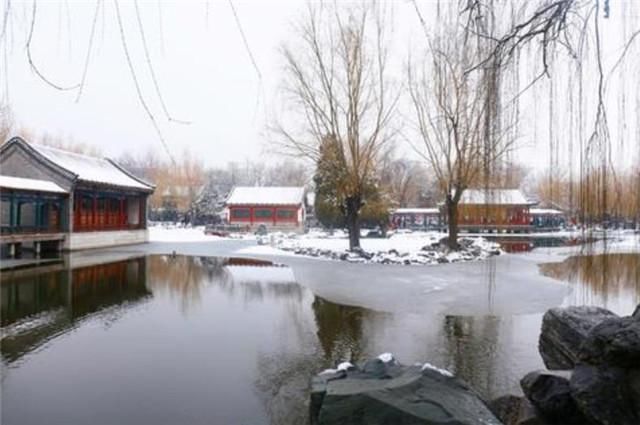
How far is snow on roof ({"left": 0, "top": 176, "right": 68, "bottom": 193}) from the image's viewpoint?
18.8 m

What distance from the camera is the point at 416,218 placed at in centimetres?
5147

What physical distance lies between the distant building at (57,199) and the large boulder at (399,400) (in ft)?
58.6

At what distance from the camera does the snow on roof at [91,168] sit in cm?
2347

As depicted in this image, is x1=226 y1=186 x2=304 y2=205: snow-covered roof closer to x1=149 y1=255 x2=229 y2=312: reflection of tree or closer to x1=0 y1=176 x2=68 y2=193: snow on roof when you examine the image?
x1=0 y1=176 x2=68 y2=193: snow on roof

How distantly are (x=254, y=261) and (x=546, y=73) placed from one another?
1711 cm

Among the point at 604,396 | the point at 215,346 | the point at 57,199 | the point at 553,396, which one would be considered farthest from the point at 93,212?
the point at 604,396

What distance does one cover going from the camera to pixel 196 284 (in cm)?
1307

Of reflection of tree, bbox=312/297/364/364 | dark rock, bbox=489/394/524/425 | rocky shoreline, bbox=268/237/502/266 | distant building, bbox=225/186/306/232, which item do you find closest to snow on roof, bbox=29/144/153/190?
rocky shoreline, bbox=268/237/502/266

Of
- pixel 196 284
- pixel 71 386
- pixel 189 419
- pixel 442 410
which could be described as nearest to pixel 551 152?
pixel 442 410

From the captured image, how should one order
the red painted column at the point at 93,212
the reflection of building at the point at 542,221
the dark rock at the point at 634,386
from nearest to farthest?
the dark rock at the point at 634,386, the red painted column at the point at 93,212, the reflection of building at the point at 542,221

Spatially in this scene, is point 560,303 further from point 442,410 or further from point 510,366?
point 442,410

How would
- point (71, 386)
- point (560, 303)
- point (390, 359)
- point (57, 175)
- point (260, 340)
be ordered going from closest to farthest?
point (390, 359) → point (71, 386) → point (260, 340) → point (560, 303) → point (57, 175)

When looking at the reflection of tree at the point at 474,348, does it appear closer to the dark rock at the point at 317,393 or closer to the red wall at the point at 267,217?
the dark rock at the point at 317,393

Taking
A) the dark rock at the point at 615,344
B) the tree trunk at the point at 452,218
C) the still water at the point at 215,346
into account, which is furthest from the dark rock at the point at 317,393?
the tree trunk at the point at 452,218
